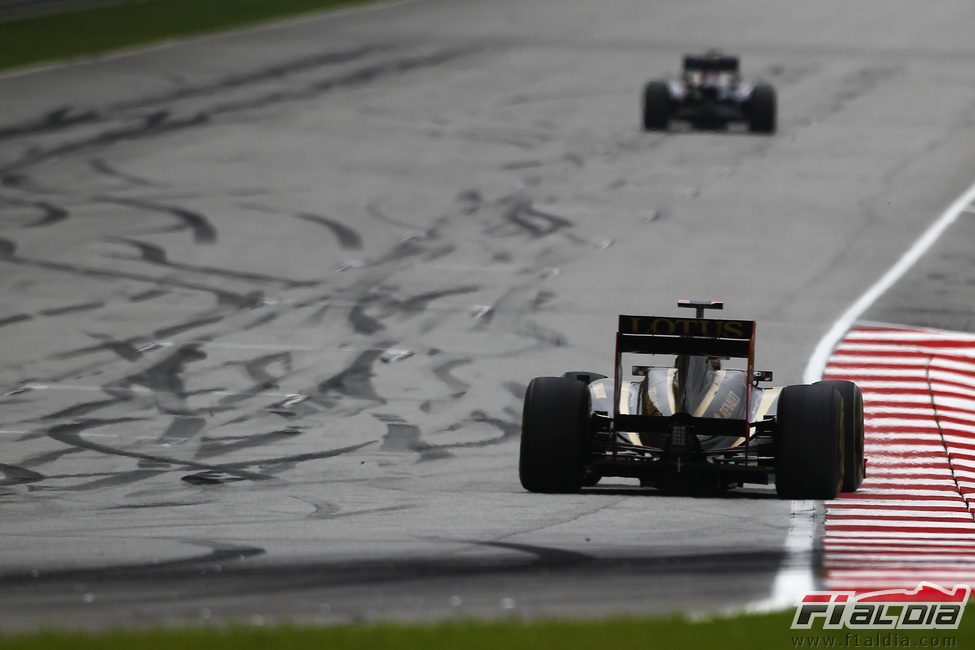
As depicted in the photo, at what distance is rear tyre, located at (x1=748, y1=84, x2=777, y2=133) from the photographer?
107 ft

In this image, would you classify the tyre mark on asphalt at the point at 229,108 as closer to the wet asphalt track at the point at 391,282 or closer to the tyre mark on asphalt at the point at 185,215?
the wet asphalt track at the point at 391,282

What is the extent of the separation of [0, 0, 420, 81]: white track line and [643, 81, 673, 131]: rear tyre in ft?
42.7

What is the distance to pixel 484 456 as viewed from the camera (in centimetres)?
1533

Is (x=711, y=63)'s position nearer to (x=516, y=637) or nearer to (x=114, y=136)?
(x=114, y=136)

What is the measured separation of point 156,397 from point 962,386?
316 inches

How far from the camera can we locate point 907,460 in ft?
49.4

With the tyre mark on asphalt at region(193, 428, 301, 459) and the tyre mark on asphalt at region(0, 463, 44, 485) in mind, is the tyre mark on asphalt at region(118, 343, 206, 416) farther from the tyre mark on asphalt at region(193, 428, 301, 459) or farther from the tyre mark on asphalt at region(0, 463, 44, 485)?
the tyre mark on asphalt at region(0, 463, 44, 485)

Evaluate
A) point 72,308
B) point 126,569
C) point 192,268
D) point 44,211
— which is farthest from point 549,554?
point 44,211

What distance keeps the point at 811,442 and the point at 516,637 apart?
13.5 ft

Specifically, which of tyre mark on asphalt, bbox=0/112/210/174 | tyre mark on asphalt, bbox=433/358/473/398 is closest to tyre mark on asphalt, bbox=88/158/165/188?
tyre mark on asphalt, bbox=0/112/210/174

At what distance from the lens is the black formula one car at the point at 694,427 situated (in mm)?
12344

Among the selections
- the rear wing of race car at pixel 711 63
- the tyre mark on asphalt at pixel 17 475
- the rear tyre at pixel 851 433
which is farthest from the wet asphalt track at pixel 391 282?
the rear wing of race car at pixel 711 63

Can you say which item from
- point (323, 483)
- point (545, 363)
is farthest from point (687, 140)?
point (323, 483)

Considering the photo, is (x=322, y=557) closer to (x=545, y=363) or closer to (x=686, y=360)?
(x=686, y=360)
